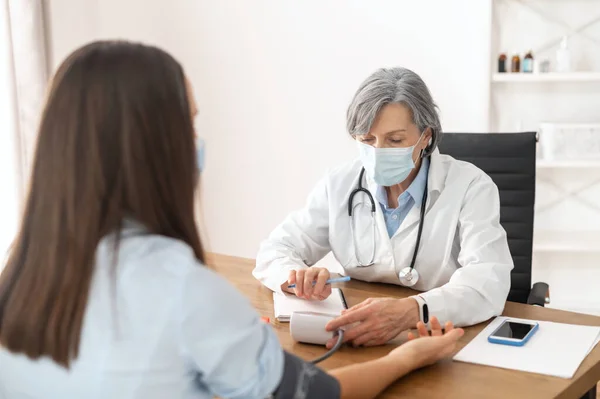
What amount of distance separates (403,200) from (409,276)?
221 millimetres

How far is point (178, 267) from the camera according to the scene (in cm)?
92

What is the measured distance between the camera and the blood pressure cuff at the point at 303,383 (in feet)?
3.26

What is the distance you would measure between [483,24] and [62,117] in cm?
265

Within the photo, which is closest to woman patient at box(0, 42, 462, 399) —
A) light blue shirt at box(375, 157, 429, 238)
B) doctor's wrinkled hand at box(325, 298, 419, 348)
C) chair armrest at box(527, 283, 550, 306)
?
doctor's wrinkled hand at box(325, 298, 419, 348)

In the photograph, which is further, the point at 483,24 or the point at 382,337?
the point at 483,24

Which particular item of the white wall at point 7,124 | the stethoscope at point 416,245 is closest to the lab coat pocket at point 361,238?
the stethoscope at point 416,245

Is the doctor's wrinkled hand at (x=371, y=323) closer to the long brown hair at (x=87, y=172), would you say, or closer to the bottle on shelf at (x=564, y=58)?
the long brown hair at (x=87, y=172)

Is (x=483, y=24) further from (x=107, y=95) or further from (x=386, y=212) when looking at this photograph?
(x=107, y=95)

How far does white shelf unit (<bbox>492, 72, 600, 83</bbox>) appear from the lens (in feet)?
9.93

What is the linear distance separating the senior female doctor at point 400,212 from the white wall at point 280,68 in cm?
138

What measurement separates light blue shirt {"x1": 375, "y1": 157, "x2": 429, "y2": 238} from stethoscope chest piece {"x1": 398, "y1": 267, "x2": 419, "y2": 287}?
128 millimetres

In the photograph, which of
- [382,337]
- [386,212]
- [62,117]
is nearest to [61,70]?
[62,117]

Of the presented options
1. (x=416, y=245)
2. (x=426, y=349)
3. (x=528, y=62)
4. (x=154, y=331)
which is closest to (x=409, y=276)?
(x=416, y=245)

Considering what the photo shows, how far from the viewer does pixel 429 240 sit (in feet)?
6.40
